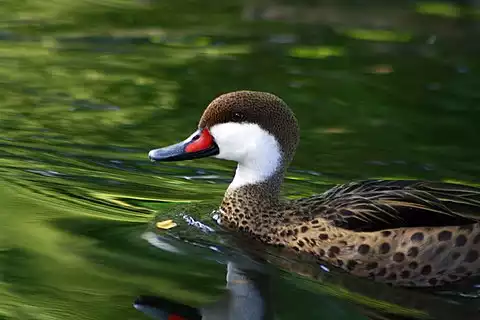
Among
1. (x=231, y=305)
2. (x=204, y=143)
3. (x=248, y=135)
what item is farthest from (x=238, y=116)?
(x=231, y=305)

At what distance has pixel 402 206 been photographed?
641 centimetres

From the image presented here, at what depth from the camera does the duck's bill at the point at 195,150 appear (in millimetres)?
6988

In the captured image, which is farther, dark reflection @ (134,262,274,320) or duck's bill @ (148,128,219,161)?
duck's bill @ (148,128,219,161)

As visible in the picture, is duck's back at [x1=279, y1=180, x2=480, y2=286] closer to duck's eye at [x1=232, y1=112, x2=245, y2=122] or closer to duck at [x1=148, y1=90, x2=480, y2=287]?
duck at [x1=148, y1=90, x2=480, y2=287]

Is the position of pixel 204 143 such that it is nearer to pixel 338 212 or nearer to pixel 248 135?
pixel 248 135

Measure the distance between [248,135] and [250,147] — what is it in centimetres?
7

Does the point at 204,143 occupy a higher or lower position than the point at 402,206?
higher

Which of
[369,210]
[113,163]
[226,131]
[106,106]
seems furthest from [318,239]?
[106,106]

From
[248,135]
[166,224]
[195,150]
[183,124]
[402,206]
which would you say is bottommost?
[166,224]

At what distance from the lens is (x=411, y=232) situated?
632 centimetres

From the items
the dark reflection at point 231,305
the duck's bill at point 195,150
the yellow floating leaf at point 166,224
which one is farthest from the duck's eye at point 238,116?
the dark reflection at point 231,305

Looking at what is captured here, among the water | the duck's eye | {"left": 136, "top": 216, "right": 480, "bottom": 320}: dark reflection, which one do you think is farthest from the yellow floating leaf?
the duck's eye

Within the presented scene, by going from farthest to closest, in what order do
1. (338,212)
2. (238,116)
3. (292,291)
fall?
1. (238,116)
2. (338,212)
3. (292,291)

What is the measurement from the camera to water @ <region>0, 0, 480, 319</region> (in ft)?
20.1
